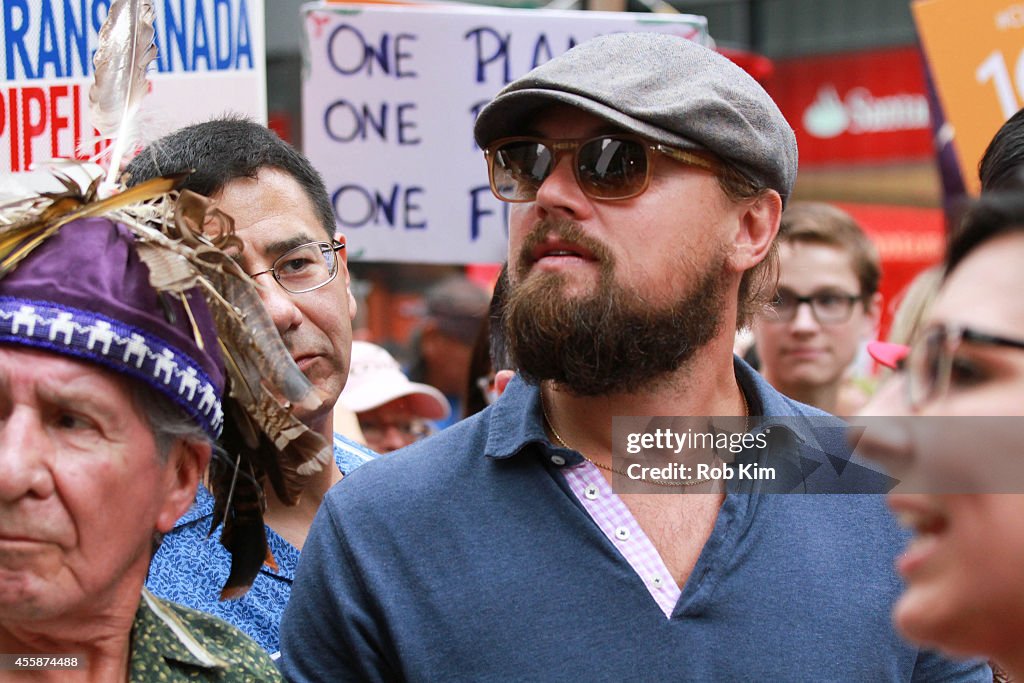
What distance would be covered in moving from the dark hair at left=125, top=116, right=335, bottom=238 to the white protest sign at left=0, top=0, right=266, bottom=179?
0.31 feet

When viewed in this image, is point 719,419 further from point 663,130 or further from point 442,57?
point 442,57

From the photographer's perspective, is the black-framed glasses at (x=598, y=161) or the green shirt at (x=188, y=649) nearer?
the green shirt at (x=188, y=649)

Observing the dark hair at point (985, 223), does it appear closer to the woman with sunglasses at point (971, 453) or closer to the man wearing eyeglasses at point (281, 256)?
the woman with sunglasses at point (971, 453)

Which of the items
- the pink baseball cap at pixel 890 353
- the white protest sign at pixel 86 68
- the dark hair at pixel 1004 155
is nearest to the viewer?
the pink baseball cap at pixel 890 353

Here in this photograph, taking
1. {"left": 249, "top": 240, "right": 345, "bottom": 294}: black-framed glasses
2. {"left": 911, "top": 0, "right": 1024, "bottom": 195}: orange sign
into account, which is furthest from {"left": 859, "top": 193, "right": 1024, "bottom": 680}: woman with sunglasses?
{"left": 911, "top": 0, "right": 1024, "bottom": 195}: orange sign

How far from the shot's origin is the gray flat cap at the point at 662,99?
2.36 m

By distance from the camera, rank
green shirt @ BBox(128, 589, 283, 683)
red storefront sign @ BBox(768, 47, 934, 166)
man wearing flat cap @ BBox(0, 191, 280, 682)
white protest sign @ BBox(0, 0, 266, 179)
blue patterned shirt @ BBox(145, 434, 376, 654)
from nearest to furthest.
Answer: man wearing flat cap @ BBox(0, 191, 280, 682) → green shirt @ BBox(128, 589, 283, 683) → blue patterned shirt @ BBox(145, 434, 376, 654) → white protest sign @ BBox(0, 0, 266, 179) → red storefront sign @ BBox(768, 47, 934, 166)

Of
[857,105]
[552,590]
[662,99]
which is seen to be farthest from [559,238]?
[857,105]

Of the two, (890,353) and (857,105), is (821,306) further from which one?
(857,105)

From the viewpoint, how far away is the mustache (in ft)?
7.89

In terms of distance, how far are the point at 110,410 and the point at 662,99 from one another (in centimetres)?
112

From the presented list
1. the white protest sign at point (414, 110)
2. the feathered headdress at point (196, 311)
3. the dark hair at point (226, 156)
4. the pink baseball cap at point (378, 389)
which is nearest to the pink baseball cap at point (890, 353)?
the feathered headdress at point (196, 311)

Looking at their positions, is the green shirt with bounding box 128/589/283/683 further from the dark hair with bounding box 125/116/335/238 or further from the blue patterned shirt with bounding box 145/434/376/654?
the dark hair with bounding box 125/116/335/238

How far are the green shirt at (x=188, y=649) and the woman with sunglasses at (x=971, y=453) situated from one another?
1096 mm
